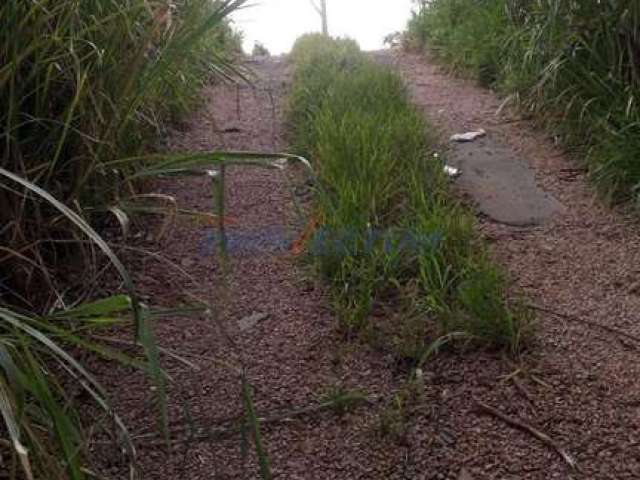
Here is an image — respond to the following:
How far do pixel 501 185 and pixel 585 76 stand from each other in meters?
0.63

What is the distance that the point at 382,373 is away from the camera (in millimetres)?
1776

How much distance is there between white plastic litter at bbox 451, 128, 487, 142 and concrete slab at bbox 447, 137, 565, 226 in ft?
0.13

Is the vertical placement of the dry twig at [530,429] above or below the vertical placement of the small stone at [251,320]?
below

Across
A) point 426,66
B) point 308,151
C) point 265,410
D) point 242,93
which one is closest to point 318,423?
point 265,410

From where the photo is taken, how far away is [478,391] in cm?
170

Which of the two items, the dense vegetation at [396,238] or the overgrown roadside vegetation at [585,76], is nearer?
the dense vegetation at [396,238]

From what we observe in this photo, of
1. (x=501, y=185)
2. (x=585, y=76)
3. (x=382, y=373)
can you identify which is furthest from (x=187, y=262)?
(x=585, y=76)

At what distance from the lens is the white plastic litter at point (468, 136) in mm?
3482

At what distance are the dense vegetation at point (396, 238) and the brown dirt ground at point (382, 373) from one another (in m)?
0.08

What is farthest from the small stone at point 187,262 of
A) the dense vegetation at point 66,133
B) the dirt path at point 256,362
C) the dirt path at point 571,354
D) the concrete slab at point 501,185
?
the concrete slab at point 501,185

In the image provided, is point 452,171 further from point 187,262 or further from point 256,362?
point 256,362

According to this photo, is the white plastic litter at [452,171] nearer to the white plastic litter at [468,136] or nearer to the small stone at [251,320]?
the white plastic litter at [468,136]

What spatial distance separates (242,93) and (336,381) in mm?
3285

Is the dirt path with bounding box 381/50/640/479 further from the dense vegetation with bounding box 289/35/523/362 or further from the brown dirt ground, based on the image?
the dense vegetation with bounding box 289/35/523/362
